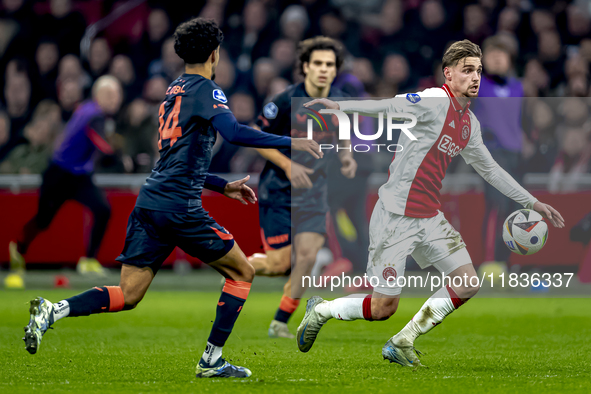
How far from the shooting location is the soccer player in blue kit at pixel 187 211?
4805mm

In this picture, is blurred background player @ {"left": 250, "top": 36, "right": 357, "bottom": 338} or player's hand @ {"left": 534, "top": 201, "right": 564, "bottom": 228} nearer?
player's hand @ {"left": 534, "top": 201, "right": 564, "bottom": 228}

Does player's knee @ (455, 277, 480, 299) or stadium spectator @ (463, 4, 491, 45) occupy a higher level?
stadium spectator @ (463, 4, 491, 45)

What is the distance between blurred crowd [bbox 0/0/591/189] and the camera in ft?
39.3

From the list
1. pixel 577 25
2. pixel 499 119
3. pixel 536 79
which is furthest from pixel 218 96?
pixel 577 25

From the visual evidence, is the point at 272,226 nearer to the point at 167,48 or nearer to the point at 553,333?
the point at 553,333

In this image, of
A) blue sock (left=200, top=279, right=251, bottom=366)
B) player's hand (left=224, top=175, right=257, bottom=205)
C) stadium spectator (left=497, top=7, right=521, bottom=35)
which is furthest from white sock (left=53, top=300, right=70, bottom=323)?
stadium spectator (left=497, top=7, right=521, bottom=35)

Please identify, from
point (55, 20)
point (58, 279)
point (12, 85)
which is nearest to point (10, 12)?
point (55, 20)

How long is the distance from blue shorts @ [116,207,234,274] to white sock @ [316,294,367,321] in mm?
1050

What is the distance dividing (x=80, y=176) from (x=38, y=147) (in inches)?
81.2

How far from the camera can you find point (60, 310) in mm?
4699

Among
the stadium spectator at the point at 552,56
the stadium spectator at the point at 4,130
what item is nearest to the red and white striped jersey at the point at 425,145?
the stadium spectator at the point at 552,56

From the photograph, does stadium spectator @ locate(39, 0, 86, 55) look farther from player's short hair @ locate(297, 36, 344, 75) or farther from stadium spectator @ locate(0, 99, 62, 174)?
player's short hair @ locate(297, 36, 344, 75)

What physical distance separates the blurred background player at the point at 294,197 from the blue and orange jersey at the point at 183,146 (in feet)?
6.39

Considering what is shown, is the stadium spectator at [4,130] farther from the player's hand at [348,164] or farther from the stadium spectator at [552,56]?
the stadium spectator at [552,56]
